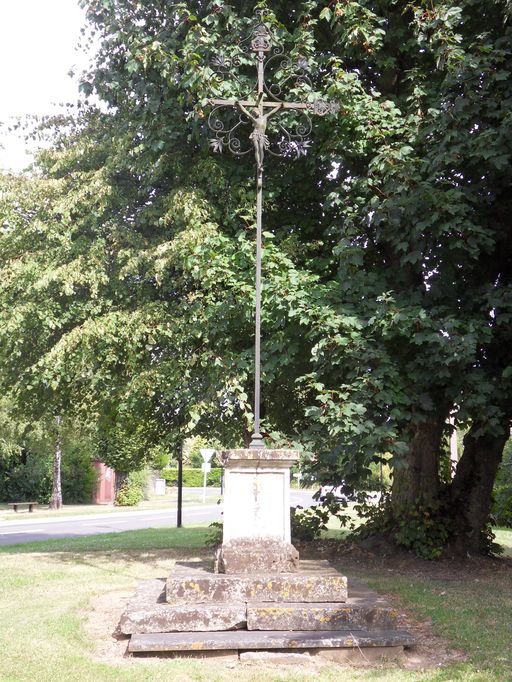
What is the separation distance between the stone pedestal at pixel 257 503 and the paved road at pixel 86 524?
13134mm

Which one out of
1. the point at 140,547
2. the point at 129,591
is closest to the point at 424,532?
the point at 129,591

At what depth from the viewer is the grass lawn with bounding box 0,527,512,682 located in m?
5.81

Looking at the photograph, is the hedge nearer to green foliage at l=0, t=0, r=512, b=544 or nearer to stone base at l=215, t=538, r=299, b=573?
green foliage at l=0, t=0, r=512, b=544

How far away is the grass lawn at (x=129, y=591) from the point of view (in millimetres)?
5812

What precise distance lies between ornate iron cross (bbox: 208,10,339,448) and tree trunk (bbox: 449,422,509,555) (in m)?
5.52

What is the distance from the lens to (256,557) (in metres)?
A: 7.24

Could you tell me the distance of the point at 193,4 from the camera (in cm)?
1180

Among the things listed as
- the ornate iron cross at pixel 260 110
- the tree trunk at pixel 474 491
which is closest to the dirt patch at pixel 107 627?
the ornate iron cross at pixel 260 110

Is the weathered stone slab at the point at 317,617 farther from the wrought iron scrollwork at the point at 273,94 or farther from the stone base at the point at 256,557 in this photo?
the wrought iron scrollwork at the point at 273,94

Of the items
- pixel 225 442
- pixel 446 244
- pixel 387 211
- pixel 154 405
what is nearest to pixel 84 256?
pixel 154 405

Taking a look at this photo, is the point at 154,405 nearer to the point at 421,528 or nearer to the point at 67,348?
the point at 67,348

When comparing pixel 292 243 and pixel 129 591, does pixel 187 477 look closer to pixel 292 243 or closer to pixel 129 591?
pixel 292 243

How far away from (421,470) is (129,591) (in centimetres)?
551

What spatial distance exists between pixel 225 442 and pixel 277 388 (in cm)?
130
